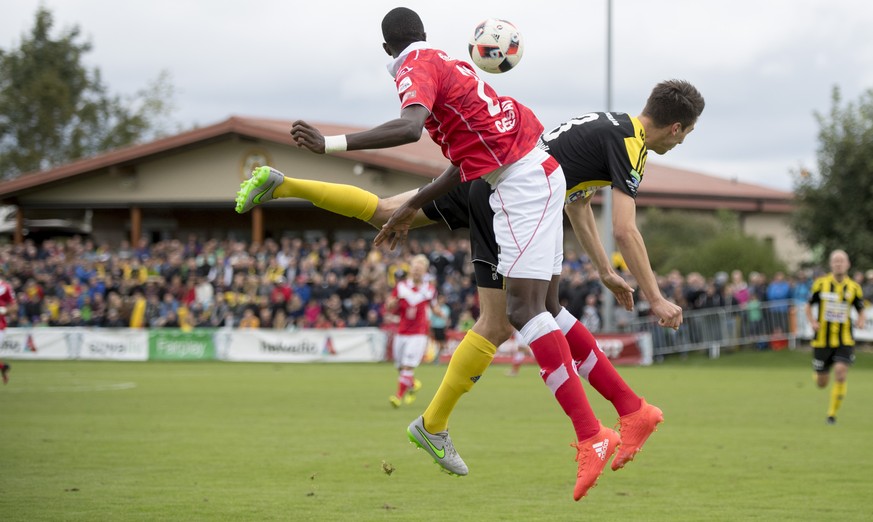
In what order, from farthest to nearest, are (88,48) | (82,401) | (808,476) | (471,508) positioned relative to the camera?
(88,48) → (82,401) → (808,476) → (471,508)

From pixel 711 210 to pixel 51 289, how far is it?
2421 centimetres

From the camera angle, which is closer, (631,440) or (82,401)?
(631,440)

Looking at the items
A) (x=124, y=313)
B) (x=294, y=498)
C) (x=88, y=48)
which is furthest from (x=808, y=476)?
(x=88, y=48)

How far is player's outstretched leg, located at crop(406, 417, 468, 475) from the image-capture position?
7.08 meters

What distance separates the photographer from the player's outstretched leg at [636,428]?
6922mm

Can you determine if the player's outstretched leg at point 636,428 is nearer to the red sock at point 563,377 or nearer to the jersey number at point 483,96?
the red sock at point 563,377

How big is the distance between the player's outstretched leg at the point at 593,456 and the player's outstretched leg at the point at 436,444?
2.78 feet

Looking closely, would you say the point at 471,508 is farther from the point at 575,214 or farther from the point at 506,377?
the point at 506,377

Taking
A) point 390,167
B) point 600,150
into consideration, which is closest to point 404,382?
point 600,150

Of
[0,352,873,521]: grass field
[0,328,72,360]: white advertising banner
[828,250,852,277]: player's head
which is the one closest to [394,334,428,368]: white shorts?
[0,352,873,521]: grass field

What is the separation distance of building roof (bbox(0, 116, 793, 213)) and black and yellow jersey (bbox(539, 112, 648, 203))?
2710 cm

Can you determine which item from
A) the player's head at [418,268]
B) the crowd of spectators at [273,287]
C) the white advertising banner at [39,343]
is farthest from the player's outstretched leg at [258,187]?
the white advertising banner at [39,343]

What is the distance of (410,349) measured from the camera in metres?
18.5

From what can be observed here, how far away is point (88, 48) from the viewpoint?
6675cm
